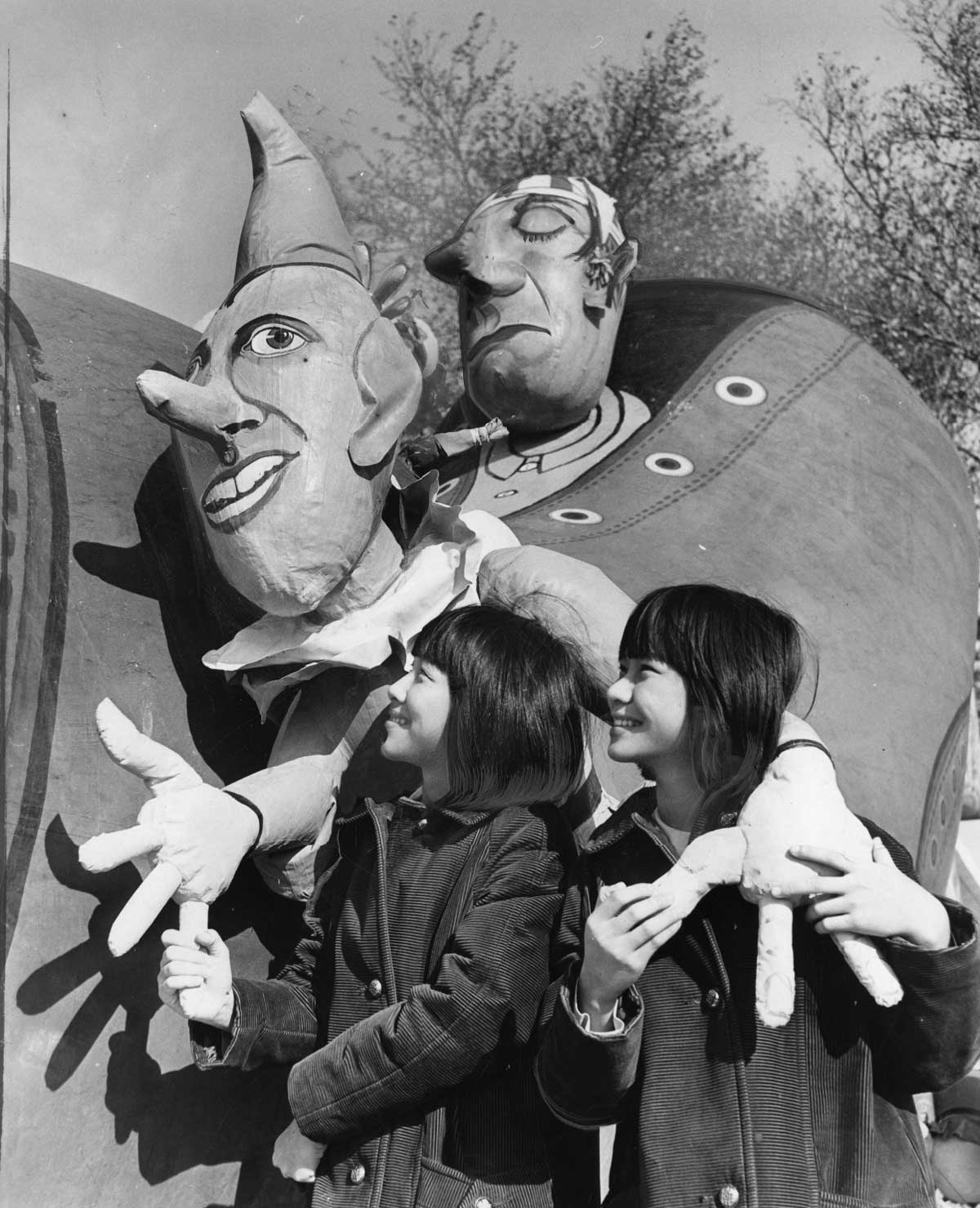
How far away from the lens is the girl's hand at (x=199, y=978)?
177 centimetres

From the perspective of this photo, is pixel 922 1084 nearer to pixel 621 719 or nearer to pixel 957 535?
pixel 621 719

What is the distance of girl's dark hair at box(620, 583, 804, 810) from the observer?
1614 millimetres

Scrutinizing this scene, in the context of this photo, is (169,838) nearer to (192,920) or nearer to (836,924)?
(192,920)

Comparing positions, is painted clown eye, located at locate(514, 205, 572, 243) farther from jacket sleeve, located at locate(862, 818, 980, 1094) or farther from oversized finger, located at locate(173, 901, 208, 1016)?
jacket sleeve, located at locate(862, 818, 980, 1094)

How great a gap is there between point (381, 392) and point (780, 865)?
893 millimetres

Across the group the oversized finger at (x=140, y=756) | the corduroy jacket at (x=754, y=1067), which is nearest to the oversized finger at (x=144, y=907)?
the oversized finger at (x=140, y=756)

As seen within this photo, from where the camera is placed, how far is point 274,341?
211cm

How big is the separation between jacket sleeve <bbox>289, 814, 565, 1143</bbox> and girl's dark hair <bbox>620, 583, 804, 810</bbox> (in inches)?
9.7

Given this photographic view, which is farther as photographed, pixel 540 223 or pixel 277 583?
pixel 540 223

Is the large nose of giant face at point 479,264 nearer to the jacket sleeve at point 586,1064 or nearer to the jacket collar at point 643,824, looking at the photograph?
the jacket collar at point 643,824

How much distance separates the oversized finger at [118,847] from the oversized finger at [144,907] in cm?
3

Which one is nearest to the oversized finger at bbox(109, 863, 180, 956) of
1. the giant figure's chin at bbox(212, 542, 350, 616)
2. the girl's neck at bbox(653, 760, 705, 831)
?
the giant figure's chin at bbox(212, 542, 350, 616)

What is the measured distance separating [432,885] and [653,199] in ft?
12.6

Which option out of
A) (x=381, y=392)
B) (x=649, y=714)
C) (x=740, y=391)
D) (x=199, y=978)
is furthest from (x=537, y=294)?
(x=199, y=978)
